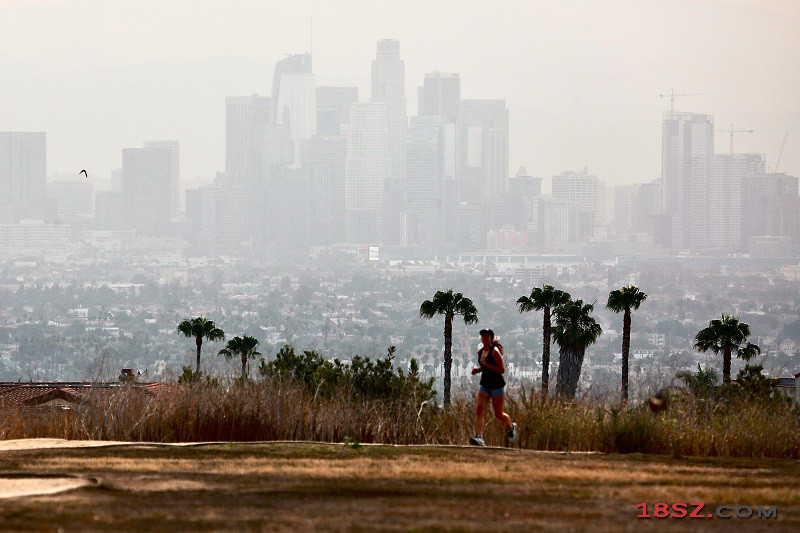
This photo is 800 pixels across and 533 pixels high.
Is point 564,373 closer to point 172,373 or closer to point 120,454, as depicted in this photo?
point 172,373

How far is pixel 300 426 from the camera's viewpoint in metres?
19.1

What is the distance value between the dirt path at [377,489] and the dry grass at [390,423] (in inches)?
83.3

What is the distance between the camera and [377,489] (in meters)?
11.7

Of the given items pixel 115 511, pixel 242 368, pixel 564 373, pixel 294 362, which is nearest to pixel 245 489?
pixel 115 511

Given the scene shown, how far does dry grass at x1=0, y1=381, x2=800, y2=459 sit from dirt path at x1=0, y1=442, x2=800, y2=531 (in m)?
2.11

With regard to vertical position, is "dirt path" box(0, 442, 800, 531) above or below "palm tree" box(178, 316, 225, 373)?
above

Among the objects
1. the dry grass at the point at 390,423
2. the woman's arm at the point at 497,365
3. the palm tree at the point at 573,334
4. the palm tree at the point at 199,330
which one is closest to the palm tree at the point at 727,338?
the palm tree at the point at 573,334

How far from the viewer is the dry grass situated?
1781cm

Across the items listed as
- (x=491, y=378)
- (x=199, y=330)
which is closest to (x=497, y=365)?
(x=491, y=378)

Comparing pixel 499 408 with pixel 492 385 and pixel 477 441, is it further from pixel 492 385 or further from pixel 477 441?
pixel 477 441

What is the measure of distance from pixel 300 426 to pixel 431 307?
208 feet

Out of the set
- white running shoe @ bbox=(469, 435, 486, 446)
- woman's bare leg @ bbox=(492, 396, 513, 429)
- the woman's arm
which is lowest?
white running shoe @ bbox=(469, 435, 486, 446)

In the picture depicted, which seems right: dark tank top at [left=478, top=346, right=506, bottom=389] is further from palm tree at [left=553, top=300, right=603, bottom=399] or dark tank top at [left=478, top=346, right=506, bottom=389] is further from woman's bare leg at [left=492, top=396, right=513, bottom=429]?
palm tree at [left=553, top=300, right=603, bottom=399]

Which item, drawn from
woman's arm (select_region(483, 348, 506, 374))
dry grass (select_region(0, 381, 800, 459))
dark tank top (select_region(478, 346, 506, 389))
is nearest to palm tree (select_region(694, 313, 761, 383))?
dry grass (select_region(0, 381, 800, 459))
